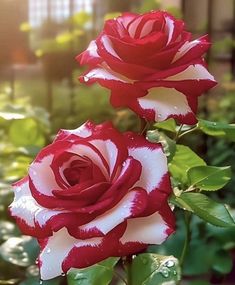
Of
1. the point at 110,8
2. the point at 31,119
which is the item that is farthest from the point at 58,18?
the point at 31,119

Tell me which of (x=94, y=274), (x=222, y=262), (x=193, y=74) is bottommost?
(x=222, y=262)

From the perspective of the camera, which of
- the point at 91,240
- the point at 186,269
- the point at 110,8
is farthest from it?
the point at 110,8

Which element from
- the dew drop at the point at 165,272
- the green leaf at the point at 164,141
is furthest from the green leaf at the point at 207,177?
the dew drop at the point at 165,272

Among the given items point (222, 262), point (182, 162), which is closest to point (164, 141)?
point (182, 162)

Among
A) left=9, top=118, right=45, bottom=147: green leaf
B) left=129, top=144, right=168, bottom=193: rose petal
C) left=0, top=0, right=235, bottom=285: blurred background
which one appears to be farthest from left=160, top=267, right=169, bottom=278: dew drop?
left=9, top=118, right=45, bottom=147: green leaf

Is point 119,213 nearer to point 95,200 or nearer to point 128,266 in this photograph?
→ point 95,200

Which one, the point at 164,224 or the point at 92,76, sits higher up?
the point at 92,76

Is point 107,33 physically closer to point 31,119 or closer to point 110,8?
point 31,119
